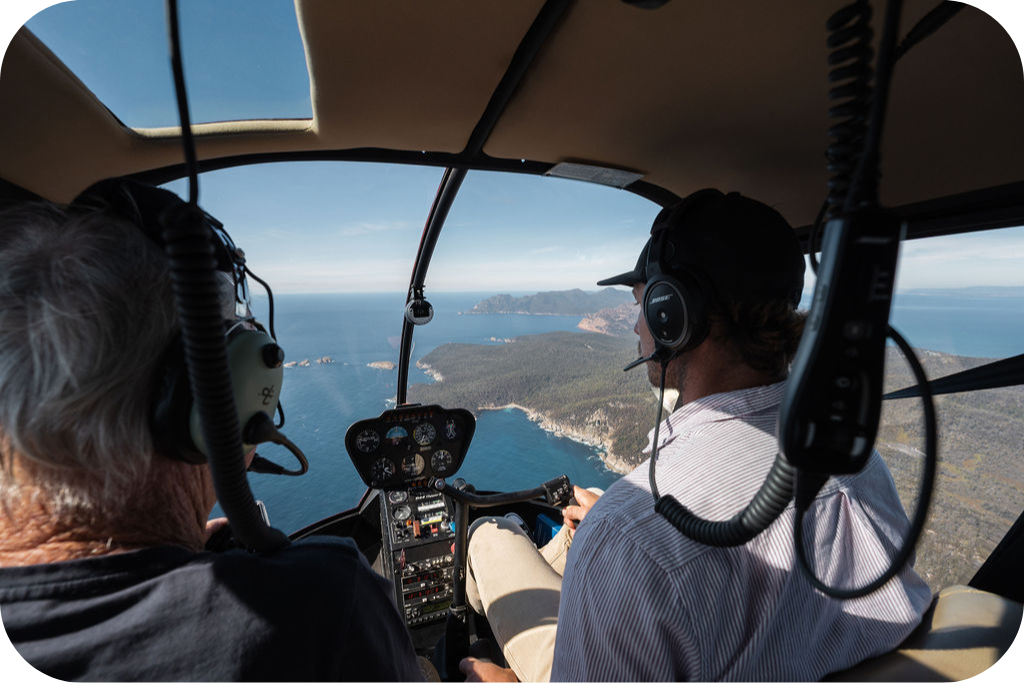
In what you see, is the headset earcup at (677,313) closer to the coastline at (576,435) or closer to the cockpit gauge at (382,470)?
the cockpit gauge at (382,470)

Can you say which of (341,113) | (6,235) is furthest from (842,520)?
(341,113)

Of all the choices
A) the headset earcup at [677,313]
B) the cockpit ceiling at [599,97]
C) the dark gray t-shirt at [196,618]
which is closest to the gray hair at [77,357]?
the dark gray t-shirt at [196,618]

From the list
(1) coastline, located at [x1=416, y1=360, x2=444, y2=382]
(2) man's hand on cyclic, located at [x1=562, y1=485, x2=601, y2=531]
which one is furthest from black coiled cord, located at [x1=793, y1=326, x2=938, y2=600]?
(1) coastline, located at [x1=416, y1=360, x2=444, y2=382]

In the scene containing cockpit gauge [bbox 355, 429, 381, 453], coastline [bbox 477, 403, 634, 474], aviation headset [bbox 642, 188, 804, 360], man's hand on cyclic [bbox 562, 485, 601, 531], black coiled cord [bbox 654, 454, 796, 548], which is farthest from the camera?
coastline [bbox 477, 403, 634, 474]

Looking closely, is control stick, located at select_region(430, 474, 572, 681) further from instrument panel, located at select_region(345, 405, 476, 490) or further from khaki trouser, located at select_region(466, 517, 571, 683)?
instrument panel, located at select_region(345, 405, 476, 490)

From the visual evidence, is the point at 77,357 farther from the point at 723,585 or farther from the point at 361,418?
the point at 361,418

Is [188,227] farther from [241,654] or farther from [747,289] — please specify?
[747,289]
